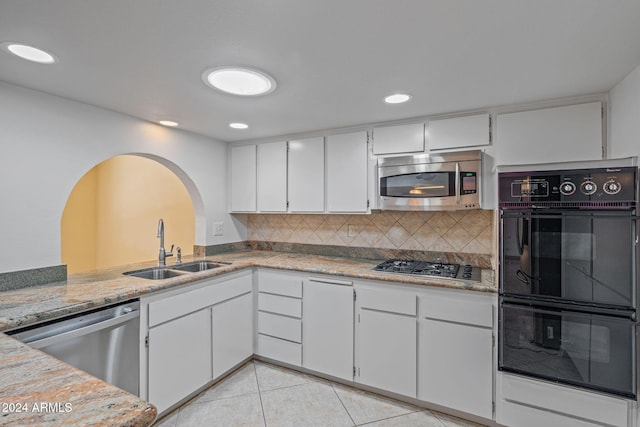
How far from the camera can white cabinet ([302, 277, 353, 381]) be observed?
243cm

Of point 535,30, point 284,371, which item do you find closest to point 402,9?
point 535,30

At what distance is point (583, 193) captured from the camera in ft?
5.50

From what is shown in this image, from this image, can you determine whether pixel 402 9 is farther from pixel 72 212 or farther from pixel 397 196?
pixel 72 212

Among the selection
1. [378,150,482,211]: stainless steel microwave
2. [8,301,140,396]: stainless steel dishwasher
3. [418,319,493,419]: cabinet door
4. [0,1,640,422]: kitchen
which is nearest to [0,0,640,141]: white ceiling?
[0,1,640,422]: kitchen

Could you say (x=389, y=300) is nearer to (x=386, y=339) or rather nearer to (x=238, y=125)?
(x=386, y=339)

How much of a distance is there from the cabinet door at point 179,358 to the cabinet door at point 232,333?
0.08 meters

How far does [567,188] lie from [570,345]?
0.89m

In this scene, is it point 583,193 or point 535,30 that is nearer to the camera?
point 535,30

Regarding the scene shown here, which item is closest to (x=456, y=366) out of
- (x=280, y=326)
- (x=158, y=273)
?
(x=280, y=326)

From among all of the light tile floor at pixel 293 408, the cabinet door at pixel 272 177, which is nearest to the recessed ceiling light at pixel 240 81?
the cabinet door at pixel 272 177

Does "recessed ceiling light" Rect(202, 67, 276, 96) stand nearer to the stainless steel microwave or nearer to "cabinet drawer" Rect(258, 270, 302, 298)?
the stainless steel microwave

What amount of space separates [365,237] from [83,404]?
255cm

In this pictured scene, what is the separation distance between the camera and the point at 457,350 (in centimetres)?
205

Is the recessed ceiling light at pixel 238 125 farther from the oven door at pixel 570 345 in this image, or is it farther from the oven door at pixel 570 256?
A: the oven door at pixel 570 345
